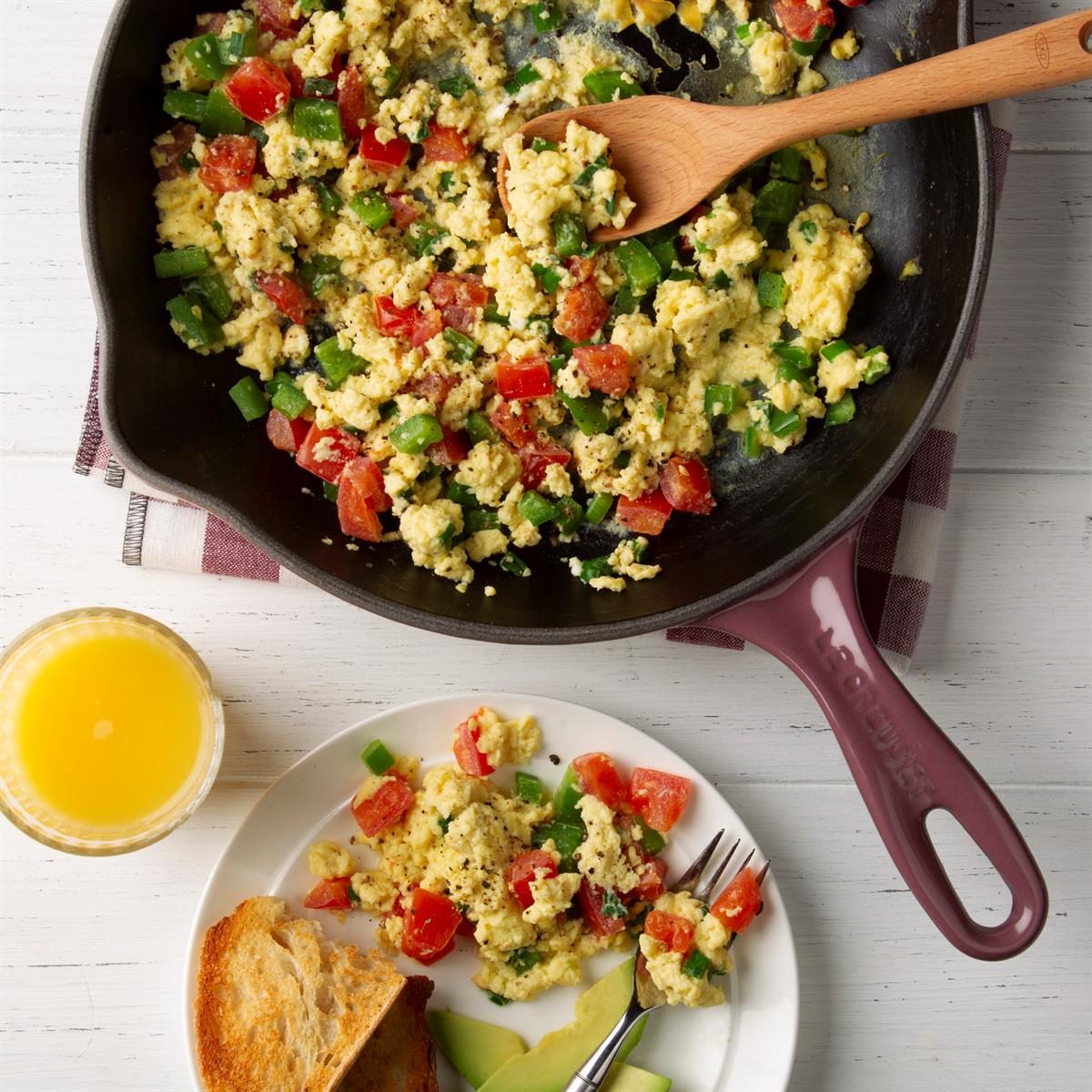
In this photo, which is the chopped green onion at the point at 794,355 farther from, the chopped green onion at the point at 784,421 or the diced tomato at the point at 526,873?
the diced tomato at the point at 526,873

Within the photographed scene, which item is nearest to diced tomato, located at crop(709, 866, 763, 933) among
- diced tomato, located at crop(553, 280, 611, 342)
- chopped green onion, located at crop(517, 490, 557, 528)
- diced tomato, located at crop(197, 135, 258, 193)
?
chopped green onion, located at crop(517, 490, 557, 528)

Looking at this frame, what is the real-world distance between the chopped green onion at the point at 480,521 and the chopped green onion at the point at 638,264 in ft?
1.82

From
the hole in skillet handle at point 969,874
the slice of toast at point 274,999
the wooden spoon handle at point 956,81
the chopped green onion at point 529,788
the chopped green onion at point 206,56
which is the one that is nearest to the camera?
the wooden spoon handle at point 956,81

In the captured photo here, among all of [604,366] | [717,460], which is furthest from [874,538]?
[604,366]

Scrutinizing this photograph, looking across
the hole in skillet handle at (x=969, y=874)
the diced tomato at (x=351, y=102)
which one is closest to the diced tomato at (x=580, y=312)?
the diced tomato at (x=351, y=102)

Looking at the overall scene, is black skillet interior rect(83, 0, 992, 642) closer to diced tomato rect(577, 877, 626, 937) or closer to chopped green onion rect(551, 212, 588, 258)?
chopped green onion rect(551, 212, 588, 258)

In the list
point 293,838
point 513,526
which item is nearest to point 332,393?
point 513,526

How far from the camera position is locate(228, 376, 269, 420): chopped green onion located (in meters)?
2.28

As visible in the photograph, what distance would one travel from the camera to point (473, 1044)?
233cm

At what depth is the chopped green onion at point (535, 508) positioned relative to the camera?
2.25 meters

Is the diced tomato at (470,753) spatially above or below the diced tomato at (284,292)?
below

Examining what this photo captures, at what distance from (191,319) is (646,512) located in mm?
1000

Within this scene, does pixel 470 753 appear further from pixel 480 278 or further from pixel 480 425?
pixel 480 278

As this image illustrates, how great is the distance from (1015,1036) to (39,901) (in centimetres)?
221
